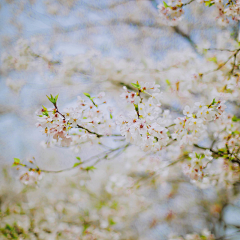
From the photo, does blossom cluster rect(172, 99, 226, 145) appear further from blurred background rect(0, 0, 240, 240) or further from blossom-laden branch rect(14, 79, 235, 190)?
blurred background rect(0, 0, 240, 240)

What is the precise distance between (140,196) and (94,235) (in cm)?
115

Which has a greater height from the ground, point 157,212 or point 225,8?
point 225,8

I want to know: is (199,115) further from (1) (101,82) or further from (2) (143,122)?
(1) (101,82)

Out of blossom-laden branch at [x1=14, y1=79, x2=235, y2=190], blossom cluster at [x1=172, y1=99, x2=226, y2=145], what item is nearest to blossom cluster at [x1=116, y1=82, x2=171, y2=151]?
blossom-laden branch at [x1=14, y1=79, x2=235, y2=190]

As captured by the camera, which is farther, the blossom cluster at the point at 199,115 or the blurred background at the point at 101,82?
the blurred background at the point at 101,82

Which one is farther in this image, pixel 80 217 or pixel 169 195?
pixel 169 195

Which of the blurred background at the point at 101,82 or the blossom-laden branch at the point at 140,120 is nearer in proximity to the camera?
the blossom-laden branch at the point at 140,120

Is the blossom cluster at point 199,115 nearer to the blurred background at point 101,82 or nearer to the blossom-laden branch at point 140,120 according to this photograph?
the blossom-laden branch at point 140,120

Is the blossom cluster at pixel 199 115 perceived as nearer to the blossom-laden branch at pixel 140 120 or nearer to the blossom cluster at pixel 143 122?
the blossom-laden branch at pixel 140 120

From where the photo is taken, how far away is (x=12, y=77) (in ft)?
8.07

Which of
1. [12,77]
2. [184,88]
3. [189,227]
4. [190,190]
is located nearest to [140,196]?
[190,190]

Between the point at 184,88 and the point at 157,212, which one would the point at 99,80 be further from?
the point at 157,212

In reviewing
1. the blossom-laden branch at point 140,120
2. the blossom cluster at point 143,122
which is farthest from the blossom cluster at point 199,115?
the blossom cluster at point 143,122

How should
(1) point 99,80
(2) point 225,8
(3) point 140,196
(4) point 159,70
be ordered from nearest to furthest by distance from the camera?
1. (2) point 225,8
2. (4) point 159,70
3. (1) point 99,80
4. (3) point 140,196
